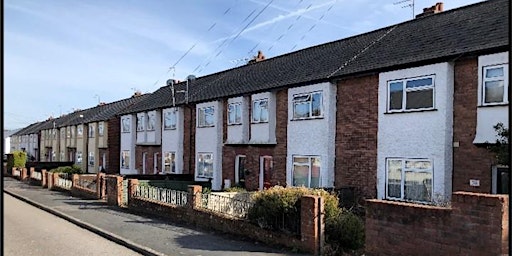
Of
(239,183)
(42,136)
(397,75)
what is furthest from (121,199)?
(42,136)

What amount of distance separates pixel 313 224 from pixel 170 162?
19.4m

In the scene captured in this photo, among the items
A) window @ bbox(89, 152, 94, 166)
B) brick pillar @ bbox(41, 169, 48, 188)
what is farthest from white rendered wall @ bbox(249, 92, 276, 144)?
window @ bbox(89, 152, 94, 166)

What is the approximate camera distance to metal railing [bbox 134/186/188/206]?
13.4m

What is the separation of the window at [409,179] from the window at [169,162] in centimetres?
1556

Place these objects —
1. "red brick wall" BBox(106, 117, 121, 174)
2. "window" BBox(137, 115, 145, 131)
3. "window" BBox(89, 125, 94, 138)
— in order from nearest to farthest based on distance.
Result: 1. "window" BBox(137, 115, 145, 131)
2. "red brick wall" BBox(106, 117, 121, 174)
3. "window" BBox(89, 125, 94, 138)

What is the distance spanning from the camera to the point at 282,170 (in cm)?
1756

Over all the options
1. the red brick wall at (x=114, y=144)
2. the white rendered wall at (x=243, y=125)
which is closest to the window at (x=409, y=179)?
the white rendered wall at (x=243, y=125)

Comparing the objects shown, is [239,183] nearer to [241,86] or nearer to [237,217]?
[241,86]

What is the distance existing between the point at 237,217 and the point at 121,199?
7.87 meters

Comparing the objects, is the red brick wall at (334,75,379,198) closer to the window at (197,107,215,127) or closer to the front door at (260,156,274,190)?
the front door at (260,156,274,190)

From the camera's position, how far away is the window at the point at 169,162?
87.1ft

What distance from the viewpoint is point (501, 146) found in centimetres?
1006

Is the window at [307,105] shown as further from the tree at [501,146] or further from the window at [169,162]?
the window at [169,162]

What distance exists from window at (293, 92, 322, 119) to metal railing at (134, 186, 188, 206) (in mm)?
5518
